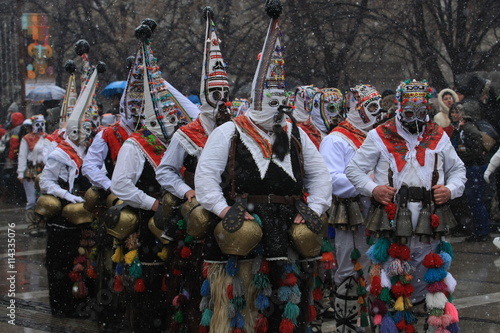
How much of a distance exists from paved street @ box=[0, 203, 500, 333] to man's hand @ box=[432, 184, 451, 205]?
190 centimetres

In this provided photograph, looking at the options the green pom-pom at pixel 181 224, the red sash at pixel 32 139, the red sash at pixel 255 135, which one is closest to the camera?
the red sash at pixel 255 135

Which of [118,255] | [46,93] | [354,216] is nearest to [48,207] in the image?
[118,255]

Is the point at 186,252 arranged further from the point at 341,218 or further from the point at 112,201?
the point at 112,201

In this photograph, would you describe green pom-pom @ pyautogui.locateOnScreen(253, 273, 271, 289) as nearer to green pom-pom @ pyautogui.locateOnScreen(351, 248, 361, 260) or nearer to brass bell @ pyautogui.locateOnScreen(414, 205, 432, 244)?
brass bell @ pyautogui.locateOnScreen(414, 205, 432, 244)

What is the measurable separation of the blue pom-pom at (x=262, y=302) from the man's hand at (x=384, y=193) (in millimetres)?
1285

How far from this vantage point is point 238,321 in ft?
19.9

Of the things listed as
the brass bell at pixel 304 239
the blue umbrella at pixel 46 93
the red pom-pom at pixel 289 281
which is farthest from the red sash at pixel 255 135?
the blue umbrella at pixel 46 93

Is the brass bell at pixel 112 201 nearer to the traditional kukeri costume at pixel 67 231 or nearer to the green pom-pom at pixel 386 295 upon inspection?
the traditional kukeri costume at pixel 67 231

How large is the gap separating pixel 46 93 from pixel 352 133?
1465cm

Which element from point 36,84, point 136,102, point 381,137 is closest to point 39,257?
point 136,102

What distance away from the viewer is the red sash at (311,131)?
896 centimetres

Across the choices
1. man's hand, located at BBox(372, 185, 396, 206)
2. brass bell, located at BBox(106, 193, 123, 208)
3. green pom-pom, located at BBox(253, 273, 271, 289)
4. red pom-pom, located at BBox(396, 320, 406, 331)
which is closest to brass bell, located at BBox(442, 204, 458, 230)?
man's hand, located at BBox(372, 185, 396, 206)

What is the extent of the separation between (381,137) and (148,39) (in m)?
2.56

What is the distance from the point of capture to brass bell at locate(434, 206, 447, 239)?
21.6 ft
